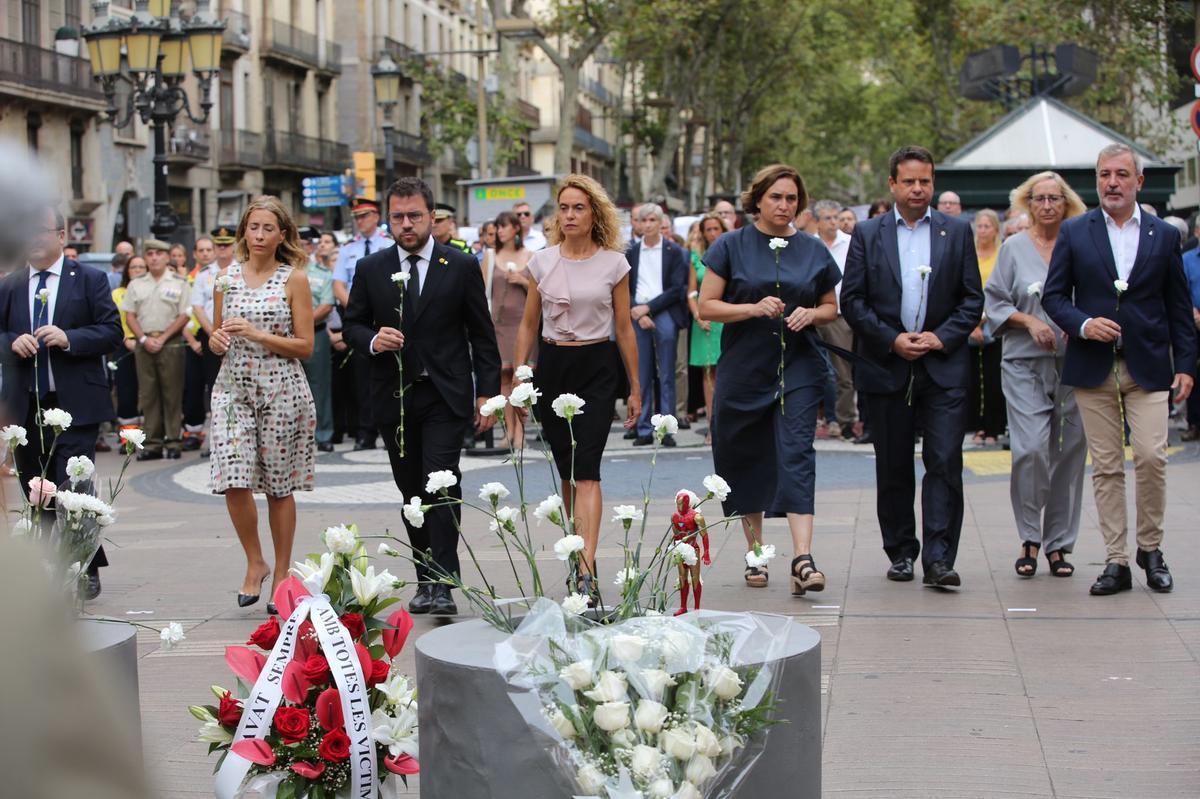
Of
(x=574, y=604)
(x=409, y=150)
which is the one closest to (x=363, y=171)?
(x=574, y=604)

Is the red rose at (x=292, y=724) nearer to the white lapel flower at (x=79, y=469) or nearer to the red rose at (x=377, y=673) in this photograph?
the red rose at (x=377, y=673)

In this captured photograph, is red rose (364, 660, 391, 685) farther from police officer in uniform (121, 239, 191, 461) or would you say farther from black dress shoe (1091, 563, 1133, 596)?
police officer in uniform (121, 239, 191, 461)

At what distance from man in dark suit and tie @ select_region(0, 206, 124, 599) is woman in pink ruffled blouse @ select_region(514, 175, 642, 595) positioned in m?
2.34

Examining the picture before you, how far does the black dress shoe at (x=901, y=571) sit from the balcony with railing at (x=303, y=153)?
48.4m

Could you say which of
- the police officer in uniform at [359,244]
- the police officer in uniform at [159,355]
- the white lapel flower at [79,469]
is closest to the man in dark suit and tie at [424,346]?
the white lapel flower at [79,469]

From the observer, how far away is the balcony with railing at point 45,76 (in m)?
40.5

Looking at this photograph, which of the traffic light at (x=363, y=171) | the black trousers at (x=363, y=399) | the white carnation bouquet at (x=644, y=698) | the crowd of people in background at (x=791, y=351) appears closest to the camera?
the white carnation bouquet at (x=644, y=698)

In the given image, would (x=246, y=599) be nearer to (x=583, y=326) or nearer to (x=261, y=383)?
(x=261, y=383)

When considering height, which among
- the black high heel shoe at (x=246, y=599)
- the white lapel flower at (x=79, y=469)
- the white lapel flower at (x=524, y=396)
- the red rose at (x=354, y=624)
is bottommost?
the black high heel shoe at (x=246, y=599)

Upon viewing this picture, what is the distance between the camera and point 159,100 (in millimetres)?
17484

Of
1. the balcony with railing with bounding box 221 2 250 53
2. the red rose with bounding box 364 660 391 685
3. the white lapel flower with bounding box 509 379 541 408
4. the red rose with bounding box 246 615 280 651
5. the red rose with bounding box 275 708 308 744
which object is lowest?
the red rose with bounding box 275 708 308 744

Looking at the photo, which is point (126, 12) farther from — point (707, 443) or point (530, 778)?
point (530, 778)

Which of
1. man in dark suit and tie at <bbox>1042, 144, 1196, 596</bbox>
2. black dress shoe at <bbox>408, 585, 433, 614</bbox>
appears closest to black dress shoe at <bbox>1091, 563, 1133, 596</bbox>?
man in dark suit and tie at <bbox>1042, 144, 1196, 596</bbox>

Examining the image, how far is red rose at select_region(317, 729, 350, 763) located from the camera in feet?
14.0
